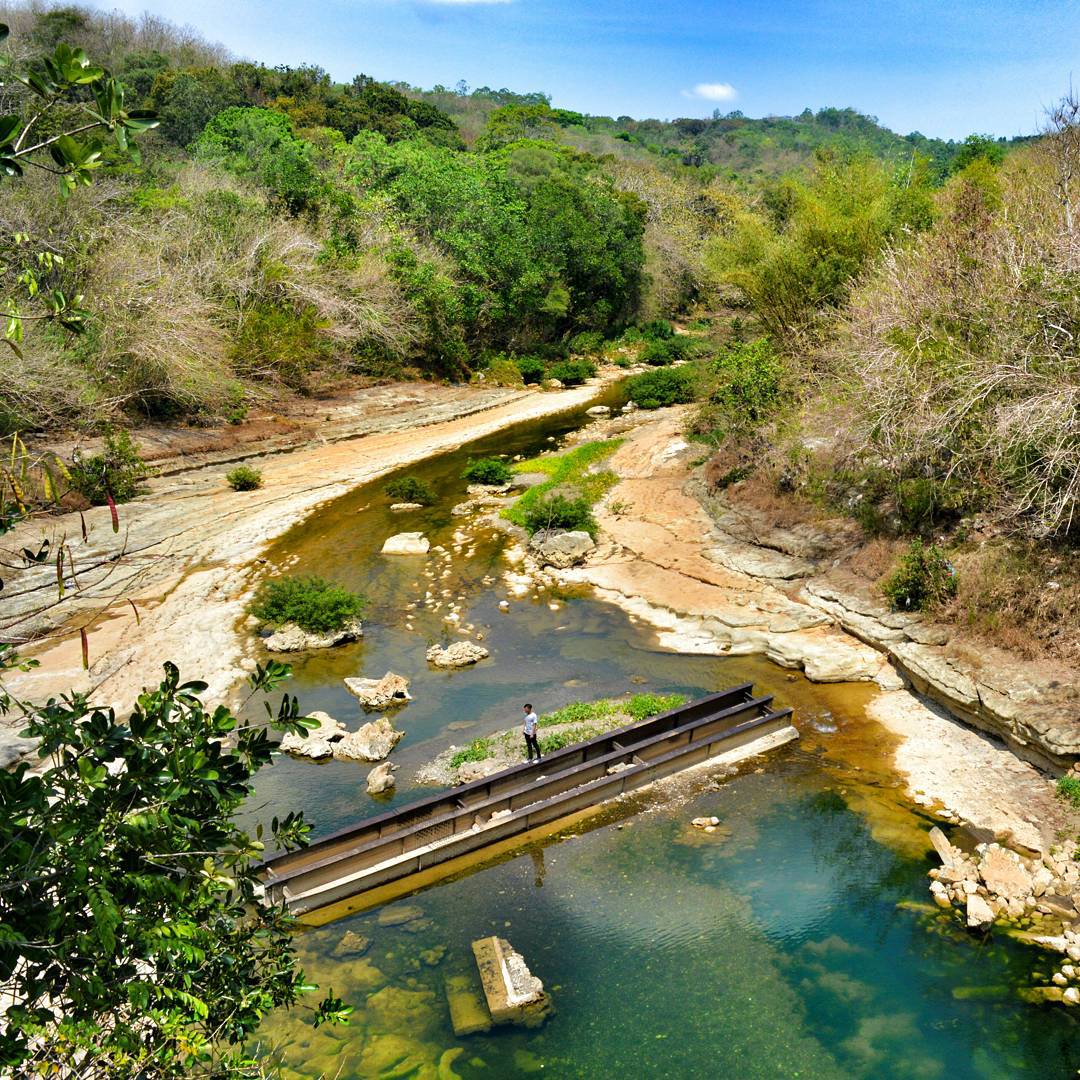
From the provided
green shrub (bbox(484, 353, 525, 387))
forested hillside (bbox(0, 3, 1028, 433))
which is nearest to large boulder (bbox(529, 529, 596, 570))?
forested hillside (bbox(0, 3, 1028, 433))

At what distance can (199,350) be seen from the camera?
1069 inches

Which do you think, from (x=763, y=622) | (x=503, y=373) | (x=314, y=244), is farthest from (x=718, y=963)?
(x=503, y=373)

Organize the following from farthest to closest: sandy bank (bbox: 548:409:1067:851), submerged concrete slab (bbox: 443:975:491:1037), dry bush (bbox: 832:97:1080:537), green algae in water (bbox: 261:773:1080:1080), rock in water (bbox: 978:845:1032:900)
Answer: dry bush (bbox: 832:97:1080:537)
sandy bank (bbox: 548:409:1067:851)
rock in water (bbox: 978:845:1032:900)
submerged concrete slab (bbox: 443:975:491:1037)
green algae in water (bbox: 261:773:1080:1080)

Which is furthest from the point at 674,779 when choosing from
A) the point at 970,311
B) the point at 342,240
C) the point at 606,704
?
the point at 342,240

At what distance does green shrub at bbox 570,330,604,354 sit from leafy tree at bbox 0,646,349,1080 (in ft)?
140

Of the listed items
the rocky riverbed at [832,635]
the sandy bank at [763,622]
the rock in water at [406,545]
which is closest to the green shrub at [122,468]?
the rock in water at [406,545]

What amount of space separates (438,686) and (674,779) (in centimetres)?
488

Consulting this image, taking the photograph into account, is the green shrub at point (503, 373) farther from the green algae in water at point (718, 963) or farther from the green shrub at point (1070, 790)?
the green shrub at point (1070, 790)

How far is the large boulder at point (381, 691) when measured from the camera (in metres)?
15.3

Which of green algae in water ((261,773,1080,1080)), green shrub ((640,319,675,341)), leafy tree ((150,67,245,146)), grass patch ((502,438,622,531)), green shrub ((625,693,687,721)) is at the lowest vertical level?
green algae in water ((261,773,1080,1080))

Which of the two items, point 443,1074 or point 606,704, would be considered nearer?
point 443,1074

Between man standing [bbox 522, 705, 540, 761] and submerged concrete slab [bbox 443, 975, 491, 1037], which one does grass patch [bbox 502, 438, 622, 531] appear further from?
submerged concrete slab [bbox 443, 975, 491, 1037]

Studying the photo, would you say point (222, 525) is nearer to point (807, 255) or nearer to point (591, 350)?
point (807, 255)

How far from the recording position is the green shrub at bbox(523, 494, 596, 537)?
73.2ft
